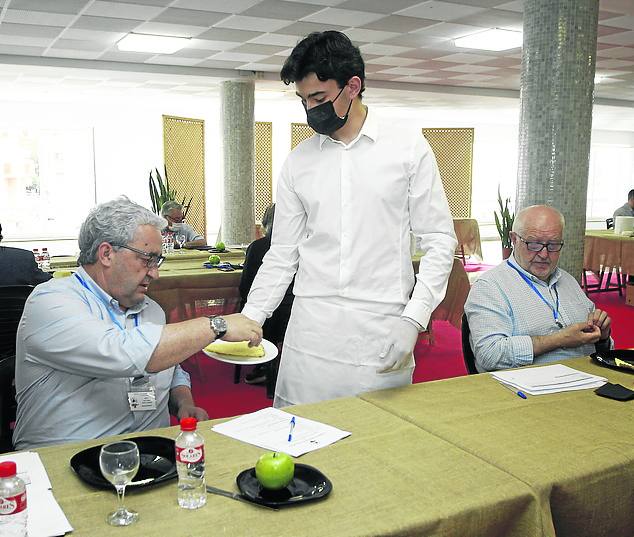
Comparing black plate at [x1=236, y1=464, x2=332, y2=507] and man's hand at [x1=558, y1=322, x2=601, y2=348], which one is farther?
man's hand at [x1=558, y1=322, x2=601, y2=348]

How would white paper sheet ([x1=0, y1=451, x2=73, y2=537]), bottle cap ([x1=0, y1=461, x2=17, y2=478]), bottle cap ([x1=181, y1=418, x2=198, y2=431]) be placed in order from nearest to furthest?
bottle cap ([x1=0, y1=461, x2=17, y2=478]), white paper sheet ([x1=0, y1=451, x2=73, y2=537]), bottle cap ([x1=181, y1=418, x2=198, y2=431])

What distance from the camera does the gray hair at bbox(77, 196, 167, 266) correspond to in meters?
1.91

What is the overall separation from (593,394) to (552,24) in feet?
7.78

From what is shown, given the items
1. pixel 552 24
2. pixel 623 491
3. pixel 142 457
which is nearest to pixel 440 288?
pixel 623 491

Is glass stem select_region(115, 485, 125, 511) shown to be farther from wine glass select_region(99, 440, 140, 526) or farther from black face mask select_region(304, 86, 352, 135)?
black face mask select_region(304, 86, 352, 135)

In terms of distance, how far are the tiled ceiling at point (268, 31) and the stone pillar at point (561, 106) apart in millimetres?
2208

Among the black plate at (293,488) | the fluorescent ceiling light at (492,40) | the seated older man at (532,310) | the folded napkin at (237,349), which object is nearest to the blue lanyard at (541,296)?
the seated older man at (532,310)

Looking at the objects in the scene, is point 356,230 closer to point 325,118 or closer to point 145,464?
point 325,118

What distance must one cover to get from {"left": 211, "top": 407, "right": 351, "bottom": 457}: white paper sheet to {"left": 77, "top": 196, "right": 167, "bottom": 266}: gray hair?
0.60m

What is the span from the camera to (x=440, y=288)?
201 centimetres

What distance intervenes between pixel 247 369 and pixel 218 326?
3.50 meters

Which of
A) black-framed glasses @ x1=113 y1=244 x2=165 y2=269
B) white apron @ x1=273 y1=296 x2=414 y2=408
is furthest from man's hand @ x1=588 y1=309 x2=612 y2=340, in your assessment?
black-framed glasses @ x1=113 y1=244 x2=165 y2=269

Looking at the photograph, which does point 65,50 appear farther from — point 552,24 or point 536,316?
point 536,316

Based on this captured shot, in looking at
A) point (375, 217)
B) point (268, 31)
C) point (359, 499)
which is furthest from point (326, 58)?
point (268, 31)
